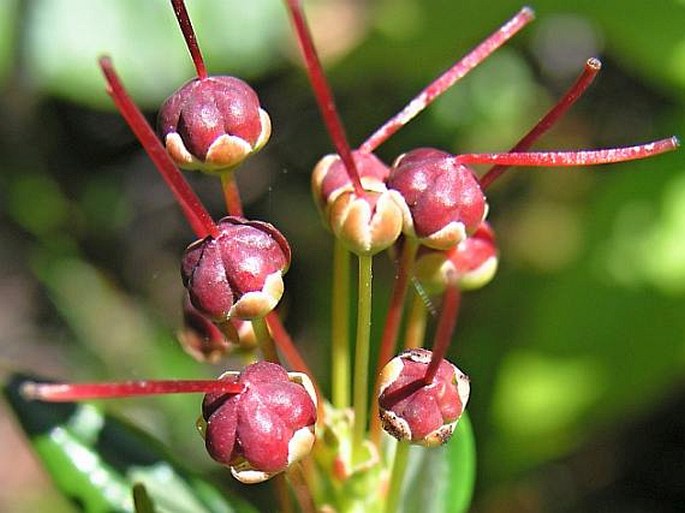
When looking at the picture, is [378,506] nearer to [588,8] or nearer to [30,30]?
[588,8]

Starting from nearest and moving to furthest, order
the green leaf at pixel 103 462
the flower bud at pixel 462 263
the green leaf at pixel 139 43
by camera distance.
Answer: the flower bud at pixel 462 263
the green leaf at pixel 103 462
the green leaf at pixel 139 43

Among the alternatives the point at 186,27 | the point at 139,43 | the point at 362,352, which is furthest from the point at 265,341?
the point at 139,43

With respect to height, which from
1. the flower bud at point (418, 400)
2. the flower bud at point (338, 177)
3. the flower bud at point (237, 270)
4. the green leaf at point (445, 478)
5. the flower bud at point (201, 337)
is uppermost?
the flower bud at point (237, 270)

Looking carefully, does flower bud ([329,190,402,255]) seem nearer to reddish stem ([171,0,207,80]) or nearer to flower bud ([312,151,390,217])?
flower bud ([312,151,390,217])

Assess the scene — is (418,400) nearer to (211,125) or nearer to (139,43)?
(211,125)

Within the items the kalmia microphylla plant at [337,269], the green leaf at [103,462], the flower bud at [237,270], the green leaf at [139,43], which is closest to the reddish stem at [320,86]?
the kalmia microphylla plant at [337,269]

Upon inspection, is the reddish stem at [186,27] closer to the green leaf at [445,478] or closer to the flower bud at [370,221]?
the flower bud at [370,221]
